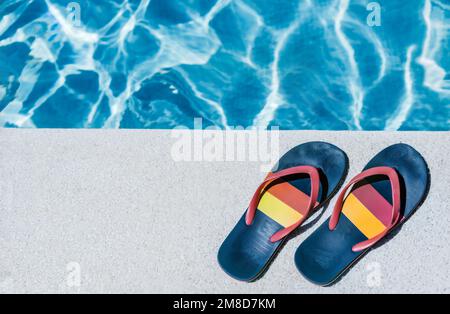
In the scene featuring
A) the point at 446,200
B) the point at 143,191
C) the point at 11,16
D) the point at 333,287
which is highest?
the point at 11,16

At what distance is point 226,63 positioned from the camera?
10.4ft

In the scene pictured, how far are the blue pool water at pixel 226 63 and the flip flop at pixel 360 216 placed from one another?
713mm

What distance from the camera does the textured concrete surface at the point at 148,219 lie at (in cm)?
242

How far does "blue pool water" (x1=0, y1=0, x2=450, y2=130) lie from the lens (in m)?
3.06

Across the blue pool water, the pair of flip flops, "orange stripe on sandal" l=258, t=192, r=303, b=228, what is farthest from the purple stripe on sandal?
the blue pool water

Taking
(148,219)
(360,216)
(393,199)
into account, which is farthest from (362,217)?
(148,219)

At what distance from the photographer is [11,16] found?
10.7 ft

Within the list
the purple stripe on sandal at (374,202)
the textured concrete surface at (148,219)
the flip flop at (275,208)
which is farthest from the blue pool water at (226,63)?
the purple stripe on sandal at (374,202)

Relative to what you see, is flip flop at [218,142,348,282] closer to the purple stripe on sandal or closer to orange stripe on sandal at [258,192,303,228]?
orange stripe on sandal at [258,192,303,228]

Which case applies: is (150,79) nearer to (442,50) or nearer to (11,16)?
(11,16)

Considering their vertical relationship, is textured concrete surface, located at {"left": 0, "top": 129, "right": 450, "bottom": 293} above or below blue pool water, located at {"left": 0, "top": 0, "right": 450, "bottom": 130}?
below

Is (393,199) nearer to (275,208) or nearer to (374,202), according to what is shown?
(374,202)
